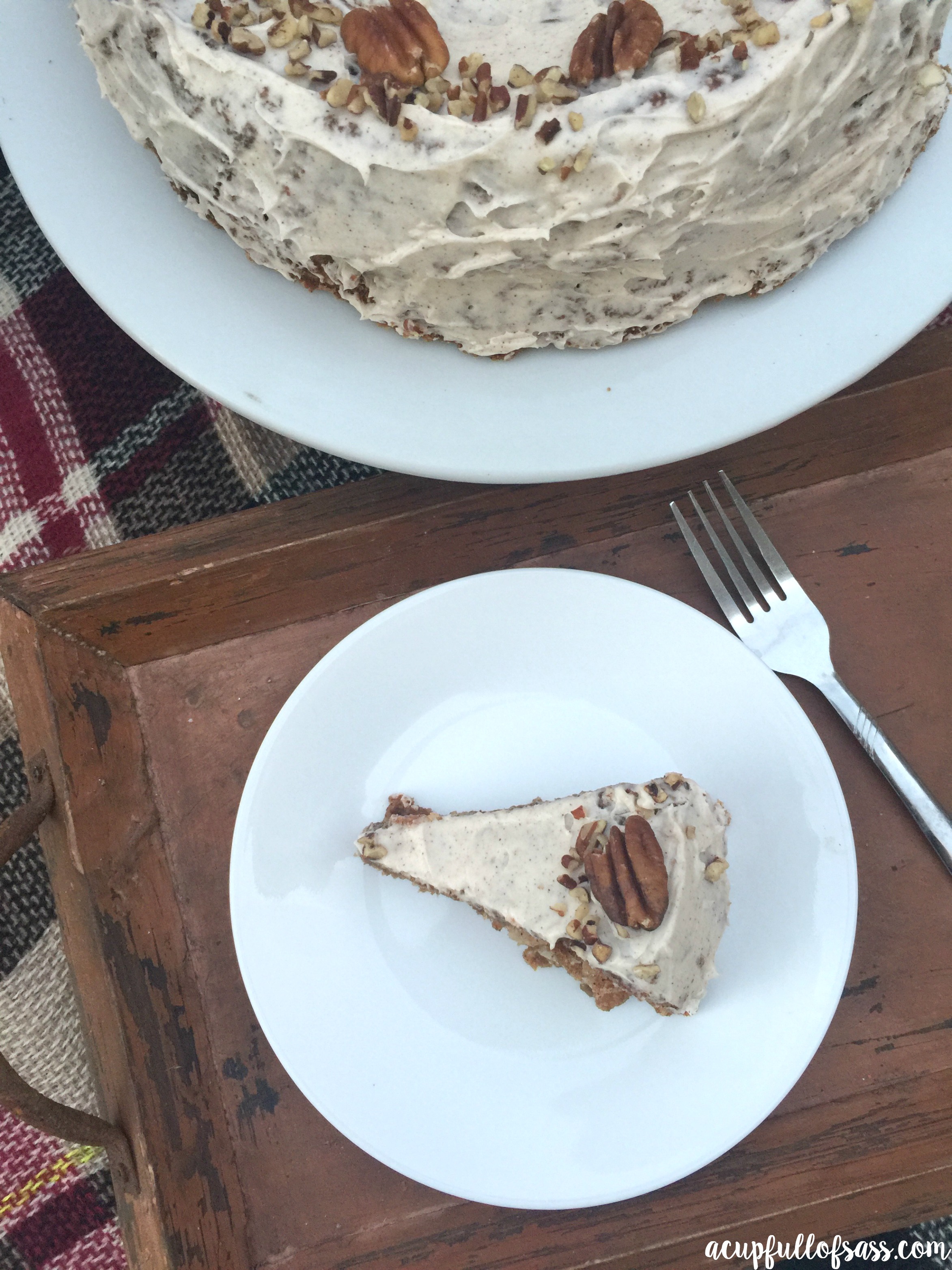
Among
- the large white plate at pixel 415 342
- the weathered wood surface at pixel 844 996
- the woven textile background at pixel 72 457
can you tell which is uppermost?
the woven textile background at pixel 72 457

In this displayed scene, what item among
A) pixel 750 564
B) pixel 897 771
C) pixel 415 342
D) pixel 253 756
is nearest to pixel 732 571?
pixel 750 564

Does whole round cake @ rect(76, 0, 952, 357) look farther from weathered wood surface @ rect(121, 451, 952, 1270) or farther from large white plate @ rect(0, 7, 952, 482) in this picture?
weathered wood surface @ rect(121, 451, 952, 1270)

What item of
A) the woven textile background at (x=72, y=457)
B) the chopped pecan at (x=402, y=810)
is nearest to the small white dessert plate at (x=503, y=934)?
the chopped pecan at (x=402, y=810)

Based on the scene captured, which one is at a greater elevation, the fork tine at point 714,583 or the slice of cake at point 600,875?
the fork tine at point 714,583

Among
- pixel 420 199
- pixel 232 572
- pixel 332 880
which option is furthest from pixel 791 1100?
pixel 420 199

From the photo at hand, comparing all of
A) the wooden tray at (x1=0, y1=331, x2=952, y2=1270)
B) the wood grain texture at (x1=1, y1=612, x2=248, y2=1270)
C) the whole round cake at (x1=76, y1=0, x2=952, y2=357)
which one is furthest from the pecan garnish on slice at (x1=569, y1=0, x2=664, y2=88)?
the wood grain texture at (x1=1, y1=612, x2=248, y2=1270)

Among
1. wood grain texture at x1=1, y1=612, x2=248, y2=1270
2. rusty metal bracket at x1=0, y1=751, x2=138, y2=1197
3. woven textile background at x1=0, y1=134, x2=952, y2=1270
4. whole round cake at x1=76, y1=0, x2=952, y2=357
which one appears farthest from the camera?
woven textile background at x1=0, y1=134, x2=952, y2=1270

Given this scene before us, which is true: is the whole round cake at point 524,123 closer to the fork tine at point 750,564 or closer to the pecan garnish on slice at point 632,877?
the fork tine at point 750,564
